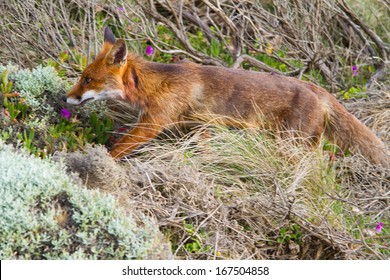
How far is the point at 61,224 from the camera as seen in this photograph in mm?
4758

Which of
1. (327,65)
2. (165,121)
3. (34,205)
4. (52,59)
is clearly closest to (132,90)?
(165,121)

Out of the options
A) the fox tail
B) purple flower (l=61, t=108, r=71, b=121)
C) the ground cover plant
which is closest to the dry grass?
the ground cover plant

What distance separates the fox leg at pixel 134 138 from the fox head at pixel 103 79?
383mm

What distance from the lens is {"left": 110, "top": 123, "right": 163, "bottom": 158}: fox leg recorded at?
254 inches

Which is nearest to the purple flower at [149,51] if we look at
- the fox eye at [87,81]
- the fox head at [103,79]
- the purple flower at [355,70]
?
the fox head at [103,79]

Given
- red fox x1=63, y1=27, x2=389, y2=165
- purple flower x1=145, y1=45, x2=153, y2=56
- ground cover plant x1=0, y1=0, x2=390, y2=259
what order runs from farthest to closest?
purple flower x1=145, y1=45, x2=153, y2=56
red fox x1=63, y1=27, x2=389, y2=165
ground cover plant x1=0, y1=0, x2=390, y2=259

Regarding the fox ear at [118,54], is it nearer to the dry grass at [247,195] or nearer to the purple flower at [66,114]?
the purple flower at [66,114]

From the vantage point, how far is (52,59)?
7715 mm

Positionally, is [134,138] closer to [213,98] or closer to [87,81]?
[87,81]

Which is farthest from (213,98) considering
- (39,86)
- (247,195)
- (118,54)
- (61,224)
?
(61,224)

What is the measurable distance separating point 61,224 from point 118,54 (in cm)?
219

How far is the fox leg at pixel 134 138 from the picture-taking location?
6453 mm

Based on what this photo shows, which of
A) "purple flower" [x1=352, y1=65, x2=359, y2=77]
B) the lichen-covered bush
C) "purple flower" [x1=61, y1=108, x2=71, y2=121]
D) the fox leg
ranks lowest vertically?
"purple flower" [x1=352, y1=65, x2=359, y2=77]

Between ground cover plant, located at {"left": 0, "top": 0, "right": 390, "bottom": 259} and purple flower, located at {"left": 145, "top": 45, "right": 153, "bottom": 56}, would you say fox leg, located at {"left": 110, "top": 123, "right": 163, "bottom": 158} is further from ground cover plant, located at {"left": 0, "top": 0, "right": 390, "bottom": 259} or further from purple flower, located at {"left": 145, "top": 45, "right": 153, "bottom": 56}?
purple flower, located at {"left": 145, "top": 45, "right": 153, "bottom": 56}
